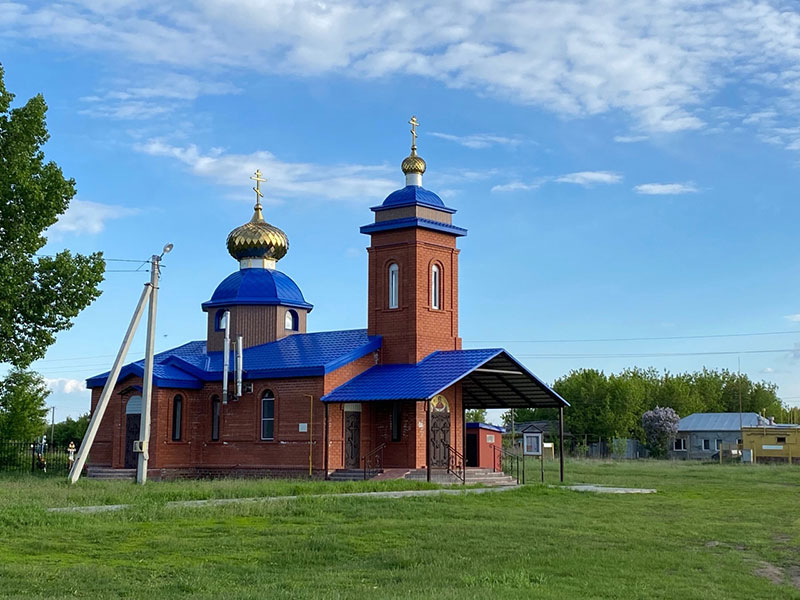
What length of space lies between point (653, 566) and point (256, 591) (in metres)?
5.16

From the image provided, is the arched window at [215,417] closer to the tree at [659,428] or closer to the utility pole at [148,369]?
the utility pole at [148,369]

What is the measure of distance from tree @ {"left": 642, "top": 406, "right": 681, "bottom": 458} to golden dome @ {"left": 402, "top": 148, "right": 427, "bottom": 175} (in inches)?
1747

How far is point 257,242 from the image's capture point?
36156 millimetres

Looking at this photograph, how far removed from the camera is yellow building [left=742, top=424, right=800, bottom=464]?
5453 cm

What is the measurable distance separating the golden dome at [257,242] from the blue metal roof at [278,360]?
11.6ft

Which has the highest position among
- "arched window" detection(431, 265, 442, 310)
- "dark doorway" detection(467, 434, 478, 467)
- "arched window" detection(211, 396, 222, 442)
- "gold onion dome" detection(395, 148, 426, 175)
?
"gold onion dome" detection(395, 148, 426, 175)

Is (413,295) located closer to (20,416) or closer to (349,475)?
(349,475)

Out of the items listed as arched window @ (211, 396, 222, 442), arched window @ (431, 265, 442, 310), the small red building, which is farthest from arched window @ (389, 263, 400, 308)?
arched window @ (211, 396, 222, 442)

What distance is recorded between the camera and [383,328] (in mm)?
31672

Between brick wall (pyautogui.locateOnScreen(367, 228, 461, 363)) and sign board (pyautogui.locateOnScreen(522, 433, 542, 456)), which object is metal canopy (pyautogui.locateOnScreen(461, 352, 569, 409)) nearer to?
brick wall (pyautogui.locateOnScreen(367, 228, 461, 363))

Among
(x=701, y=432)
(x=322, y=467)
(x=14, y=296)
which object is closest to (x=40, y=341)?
(x=14, y=296)

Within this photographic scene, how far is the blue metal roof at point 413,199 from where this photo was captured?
31.4m

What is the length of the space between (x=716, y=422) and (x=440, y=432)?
148ft

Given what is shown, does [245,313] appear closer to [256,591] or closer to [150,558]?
[150,558]
